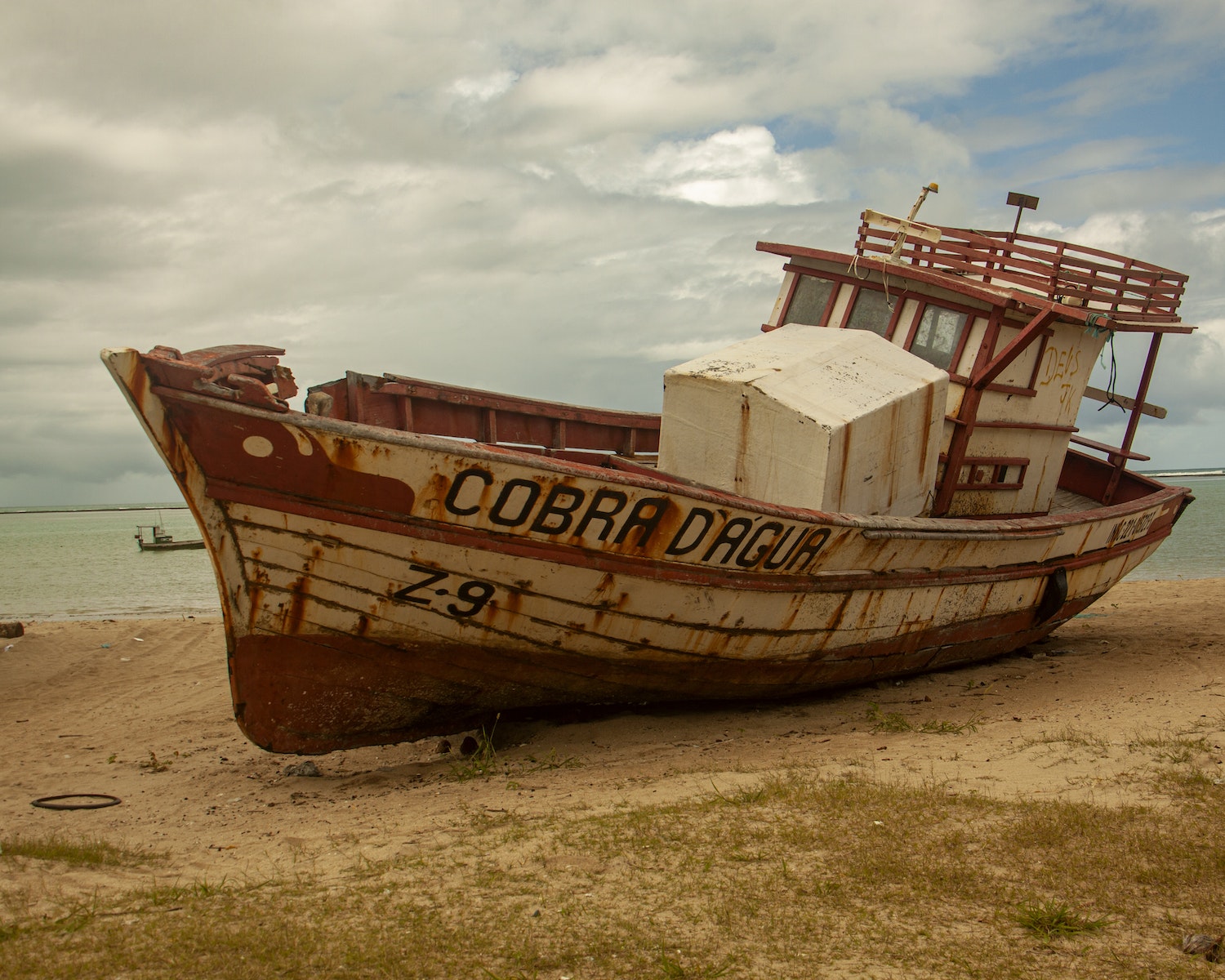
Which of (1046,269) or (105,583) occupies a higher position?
(1046,269)

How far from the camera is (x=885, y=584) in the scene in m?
7.12

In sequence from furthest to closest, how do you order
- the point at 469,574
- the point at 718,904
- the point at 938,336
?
the point at 938,336, the point at 469,574, the point at 718,904

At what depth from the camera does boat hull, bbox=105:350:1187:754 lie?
5.10m

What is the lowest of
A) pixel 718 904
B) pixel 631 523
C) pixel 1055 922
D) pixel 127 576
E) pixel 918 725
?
pixel 127 576

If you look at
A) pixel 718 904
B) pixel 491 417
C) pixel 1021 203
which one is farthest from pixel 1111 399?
pixel 718 904

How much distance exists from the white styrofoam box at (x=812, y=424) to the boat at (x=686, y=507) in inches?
0.8

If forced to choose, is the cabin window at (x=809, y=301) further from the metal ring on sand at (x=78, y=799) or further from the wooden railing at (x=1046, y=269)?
the metal ring on sand at (x=78, y=799)

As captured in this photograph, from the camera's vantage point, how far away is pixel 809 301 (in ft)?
30.5

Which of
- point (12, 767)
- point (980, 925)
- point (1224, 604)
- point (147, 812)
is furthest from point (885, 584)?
point (1224, 604)

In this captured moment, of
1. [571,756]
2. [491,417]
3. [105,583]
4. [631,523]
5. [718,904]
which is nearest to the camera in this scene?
[718,904]

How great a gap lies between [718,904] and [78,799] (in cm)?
464

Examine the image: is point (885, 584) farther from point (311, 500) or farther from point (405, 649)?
point (311, 500)

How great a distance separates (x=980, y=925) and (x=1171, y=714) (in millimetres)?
3615

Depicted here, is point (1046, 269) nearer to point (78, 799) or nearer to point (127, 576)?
point (78, 799)
